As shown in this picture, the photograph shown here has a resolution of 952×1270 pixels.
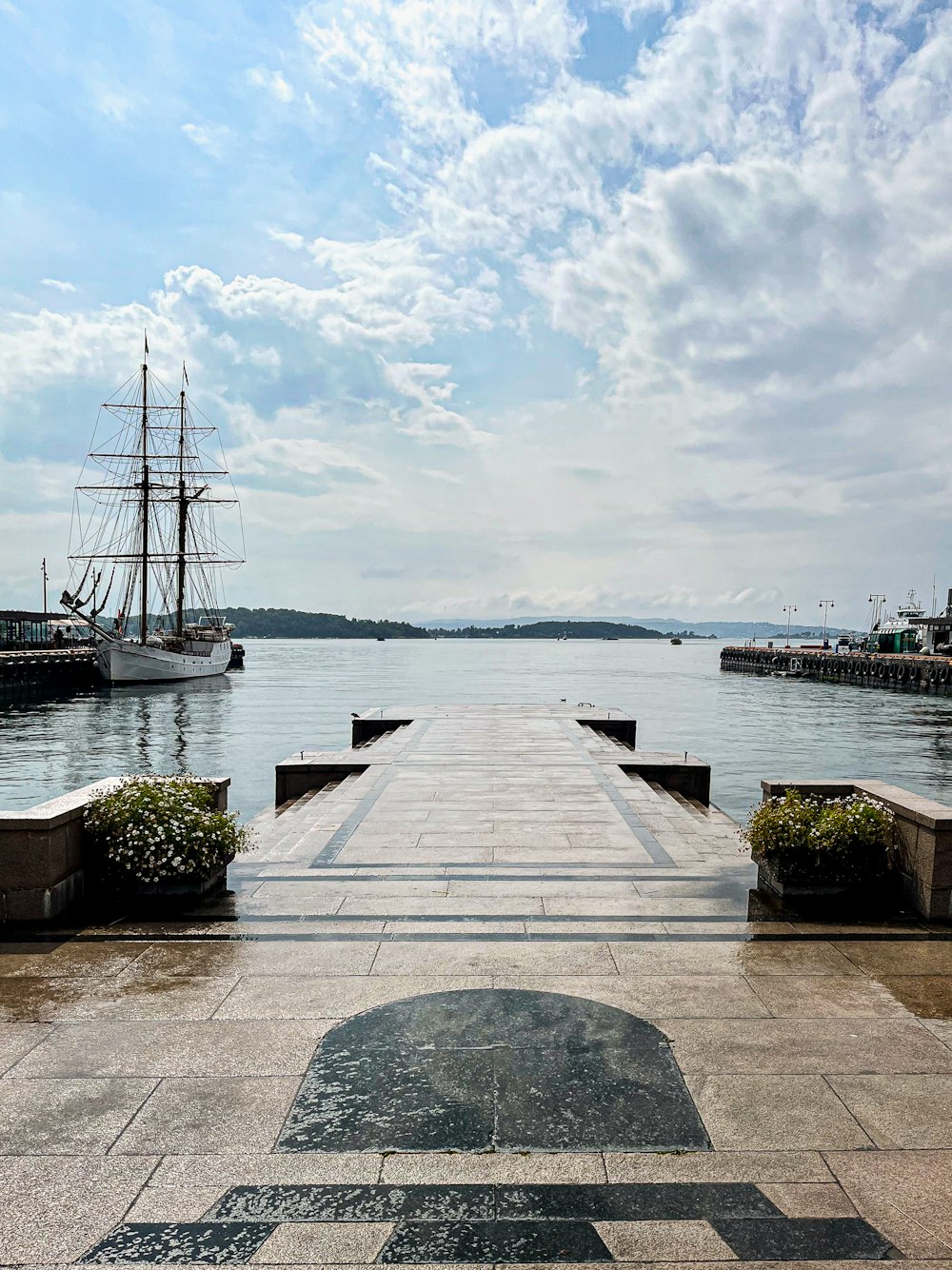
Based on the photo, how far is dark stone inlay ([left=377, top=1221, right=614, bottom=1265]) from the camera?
3736 millimetres

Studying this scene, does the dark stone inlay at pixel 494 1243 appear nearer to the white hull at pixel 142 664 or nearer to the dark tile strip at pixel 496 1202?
the dark tile strip at pixel 496 1202

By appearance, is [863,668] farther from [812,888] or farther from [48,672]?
[812,888]

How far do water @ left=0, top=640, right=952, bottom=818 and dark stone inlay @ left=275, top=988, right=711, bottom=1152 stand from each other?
1965cm

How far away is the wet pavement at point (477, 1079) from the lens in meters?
3.95

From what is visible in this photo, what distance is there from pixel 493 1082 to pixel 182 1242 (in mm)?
1913

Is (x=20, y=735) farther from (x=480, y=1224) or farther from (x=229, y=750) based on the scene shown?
(x=480, y=1224)

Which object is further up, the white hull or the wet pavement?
the wet pavement

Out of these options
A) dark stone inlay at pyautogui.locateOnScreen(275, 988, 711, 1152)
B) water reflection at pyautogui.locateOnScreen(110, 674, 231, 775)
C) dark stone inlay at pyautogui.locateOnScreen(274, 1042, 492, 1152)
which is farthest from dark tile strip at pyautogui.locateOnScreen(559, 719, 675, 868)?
water reflection at pyautogui.locateOnScreen(110, 674, 231, 775)

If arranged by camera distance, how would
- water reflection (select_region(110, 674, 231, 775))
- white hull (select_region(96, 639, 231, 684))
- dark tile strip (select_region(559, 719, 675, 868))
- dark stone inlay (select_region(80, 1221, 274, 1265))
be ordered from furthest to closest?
white hull (select_region(96, 639, 231, 684)), water reflection (select_region(110, 674, 231, 775)), dark tile strip (select_region(559, 719, 675, 868)), dark stone inlay (select_region(80, 1221, 274, 1265))

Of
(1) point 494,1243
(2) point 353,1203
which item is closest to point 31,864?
(2) point 353,1203

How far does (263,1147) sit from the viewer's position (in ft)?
14.9

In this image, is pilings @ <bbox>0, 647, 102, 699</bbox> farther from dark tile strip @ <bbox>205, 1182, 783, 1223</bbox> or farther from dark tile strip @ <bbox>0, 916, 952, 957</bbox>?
dark tile strip @ <bbox>205, 1182, 783, 1223</bbox>

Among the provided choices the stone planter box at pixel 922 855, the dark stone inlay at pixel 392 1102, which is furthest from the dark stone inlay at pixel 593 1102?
the stone planter box at pixel 922 855

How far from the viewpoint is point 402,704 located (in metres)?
60.0
